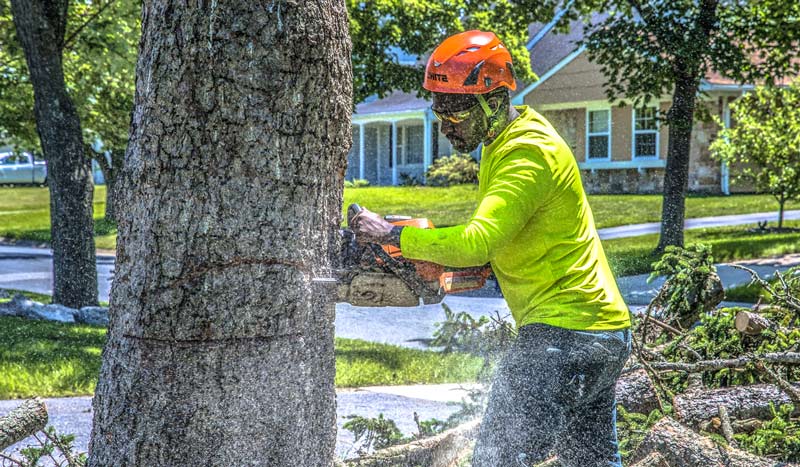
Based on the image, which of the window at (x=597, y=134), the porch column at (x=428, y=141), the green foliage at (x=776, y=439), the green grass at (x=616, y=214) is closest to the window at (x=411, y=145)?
the porch column at (x=428, y=141)

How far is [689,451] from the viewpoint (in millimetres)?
3320

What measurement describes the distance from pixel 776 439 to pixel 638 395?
2.13 ft

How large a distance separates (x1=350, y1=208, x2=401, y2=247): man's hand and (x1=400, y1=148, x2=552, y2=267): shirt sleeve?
0.14ft

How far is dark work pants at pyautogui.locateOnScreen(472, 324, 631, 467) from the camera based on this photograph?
2.68 m

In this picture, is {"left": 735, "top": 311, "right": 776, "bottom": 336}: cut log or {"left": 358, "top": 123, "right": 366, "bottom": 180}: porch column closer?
{"left": 735, "top": 311, "right": 776, "bottom": 336}: cut log

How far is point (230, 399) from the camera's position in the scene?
90.2 inches

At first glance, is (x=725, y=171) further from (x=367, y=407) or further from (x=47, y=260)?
(x=367, y=407)

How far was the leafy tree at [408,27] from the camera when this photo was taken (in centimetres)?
1253

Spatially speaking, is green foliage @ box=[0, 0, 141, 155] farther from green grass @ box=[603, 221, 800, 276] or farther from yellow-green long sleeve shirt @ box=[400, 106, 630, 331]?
green grass @ box=[603, 221, 800, 276]

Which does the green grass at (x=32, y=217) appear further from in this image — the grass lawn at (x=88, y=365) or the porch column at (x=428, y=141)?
the porch column at (x=428, y=141)

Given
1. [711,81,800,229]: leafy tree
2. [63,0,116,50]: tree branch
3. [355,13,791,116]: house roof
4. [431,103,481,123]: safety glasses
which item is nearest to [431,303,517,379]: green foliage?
[431,103,481,123]: safety glasses

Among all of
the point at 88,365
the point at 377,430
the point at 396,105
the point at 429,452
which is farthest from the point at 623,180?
the point at 429,452

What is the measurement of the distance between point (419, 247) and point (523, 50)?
1695 centimetres

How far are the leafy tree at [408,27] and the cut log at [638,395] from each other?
8.92 m
